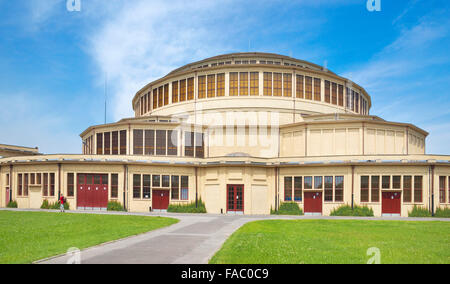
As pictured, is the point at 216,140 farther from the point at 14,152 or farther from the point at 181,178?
the point at 14,152

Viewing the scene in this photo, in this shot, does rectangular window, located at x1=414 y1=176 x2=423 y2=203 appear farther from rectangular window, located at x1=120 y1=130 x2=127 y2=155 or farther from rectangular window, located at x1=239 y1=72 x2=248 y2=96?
rectangular window, located at x1=120 y1=130 x2=127 y2=155

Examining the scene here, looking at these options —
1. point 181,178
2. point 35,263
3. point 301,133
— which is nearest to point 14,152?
point 181,178

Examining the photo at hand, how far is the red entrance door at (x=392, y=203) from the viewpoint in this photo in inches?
1655

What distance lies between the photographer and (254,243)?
18609mm

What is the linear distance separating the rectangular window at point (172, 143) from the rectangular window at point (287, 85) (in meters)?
17.8

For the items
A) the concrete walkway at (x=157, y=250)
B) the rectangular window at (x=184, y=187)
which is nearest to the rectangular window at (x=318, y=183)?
the rectangular window at (x=184, y=187)

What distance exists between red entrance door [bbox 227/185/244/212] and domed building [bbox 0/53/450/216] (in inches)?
4.6

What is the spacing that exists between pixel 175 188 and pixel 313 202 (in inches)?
651

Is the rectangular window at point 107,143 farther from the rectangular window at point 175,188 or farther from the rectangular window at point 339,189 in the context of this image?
the rectangular window at point 339,189

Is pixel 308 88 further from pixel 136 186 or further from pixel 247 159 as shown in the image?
pixel 136 186

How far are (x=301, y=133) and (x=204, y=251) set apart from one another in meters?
35.6

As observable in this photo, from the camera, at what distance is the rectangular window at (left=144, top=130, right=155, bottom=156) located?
51.5 meters

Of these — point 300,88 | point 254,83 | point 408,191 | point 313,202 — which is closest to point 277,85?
point 254,83
